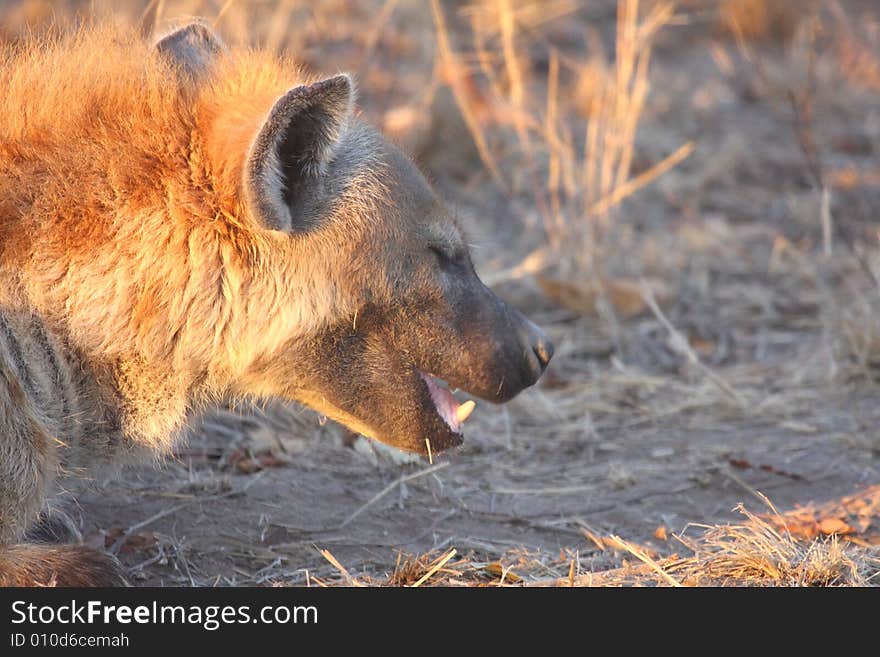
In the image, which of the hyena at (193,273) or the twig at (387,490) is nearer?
the hyena at (193,273)

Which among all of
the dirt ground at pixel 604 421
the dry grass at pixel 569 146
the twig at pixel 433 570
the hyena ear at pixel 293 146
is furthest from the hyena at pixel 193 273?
the dry grass at pixel 569 146

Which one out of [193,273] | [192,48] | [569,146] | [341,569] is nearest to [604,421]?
[569,146]

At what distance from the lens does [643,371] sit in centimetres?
486

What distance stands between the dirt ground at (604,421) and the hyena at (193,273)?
46 cm

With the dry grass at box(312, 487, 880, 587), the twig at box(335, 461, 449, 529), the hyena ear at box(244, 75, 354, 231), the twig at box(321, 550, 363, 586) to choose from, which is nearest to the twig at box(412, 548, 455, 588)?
the dry grass at box(312, 487, 880, 587)

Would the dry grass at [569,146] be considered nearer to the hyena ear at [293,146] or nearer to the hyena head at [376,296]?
the hyena head at [376,296]

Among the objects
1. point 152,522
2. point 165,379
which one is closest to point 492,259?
point 152,522

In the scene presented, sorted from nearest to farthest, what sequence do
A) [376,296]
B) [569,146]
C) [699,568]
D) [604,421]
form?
[376,296] → [699,568] → [604,421] → [569,146]

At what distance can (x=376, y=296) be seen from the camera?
2.67m

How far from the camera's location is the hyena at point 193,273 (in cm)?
249

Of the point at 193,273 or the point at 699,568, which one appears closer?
the point at 193,273

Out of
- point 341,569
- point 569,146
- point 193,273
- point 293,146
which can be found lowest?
point 569,146

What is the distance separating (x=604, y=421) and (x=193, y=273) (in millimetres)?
2174

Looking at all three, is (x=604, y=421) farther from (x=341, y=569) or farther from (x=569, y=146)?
(x=341, y=569)
